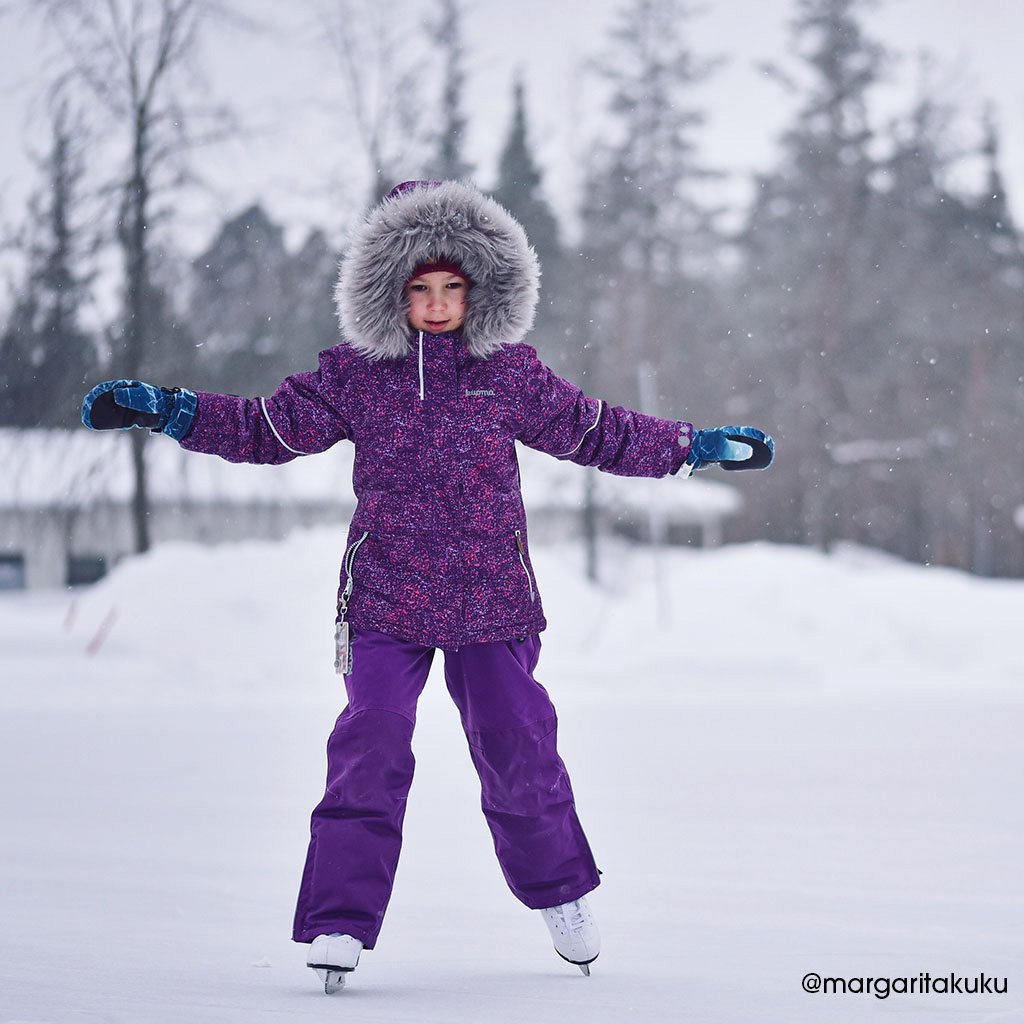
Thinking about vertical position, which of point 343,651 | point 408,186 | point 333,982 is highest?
point 408,186

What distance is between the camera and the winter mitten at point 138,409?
2184 millimetres

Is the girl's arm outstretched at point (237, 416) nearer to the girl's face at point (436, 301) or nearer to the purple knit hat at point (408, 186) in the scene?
the girl's face at point (436, 301)

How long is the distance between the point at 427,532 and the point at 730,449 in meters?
0.60

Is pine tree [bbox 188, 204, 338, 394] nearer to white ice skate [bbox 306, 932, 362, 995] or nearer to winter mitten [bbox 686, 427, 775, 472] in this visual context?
winter mitten [bbox 686, 427, 775, 472]

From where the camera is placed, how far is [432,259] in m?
2.31

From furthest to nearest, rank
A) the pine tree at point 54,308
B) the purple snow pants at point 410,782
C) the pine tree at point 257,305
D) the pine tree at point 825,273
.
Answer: the pine tree at point 825,273, the pine tree at point 257,305, the pine tree at point 54,308, the purple snow pants at point 410,782

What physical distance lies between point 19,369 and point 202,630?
3220 mm

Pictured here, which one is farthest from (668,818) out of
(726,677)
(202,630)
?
(202,630)

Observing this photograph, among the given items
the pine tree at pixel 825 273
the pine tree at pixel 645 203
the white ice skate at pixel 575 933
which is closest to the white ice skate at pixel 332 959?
the white ice skate at pixel 575 933

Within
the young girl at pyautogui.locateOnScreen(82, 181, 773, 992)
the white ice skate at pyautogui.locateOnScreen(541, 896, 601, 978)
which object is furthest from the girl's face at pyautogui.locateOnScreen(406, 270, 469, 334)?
the white ice skate at pyautogui.locateOnScreen(541, 896, 601, 978)

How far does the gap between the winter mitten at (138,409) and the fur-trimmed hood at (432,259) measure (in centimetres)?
32

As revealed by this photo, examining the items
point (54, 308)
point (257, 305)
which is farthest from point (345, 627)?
point (257, 305)

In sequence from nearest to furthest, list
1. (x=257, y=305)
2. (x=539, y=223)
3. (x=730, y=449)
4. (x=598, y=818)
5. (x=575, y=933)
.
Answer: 1. (x=575, y=933)
2. (x=730, y=449)
3. (x=598, y=818)
4. (x=257, y=305)
5. (x=539, y=223)

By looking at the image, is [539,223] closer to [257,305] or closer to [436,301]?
[257,305]
